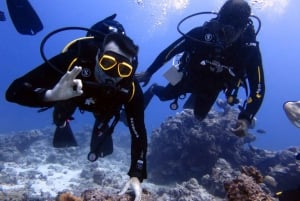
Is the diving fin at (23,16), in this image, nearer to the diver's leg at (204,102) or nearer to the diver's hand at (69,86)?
the diver's leg at (204,102)

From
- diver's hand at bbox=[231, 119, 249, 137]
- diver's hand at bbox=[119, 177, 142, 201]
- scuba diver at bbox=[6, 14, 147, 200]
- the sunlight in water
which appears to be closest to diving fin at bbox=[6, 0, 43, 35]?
scuba diver at bbox=[6, 14, 147, 200]

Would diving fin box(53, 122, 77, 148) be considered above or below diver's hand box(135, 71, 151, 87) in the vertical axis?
below

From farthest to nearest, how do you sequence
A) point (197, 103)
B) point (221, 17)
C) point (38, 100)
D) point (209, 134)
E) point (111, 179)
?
point (209, 134)
point (111, 179)
point (197, 103)
point (221, 17)
point (38, 100)

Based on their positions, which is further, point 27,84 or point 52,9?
point 52,9

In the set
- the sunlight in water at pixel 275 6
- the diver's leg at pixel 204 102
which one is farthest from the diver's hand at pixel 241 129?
the sunlight in water at pixel 275 6

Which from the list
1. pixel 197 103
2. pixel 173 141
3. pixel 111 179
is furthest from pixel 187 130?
pixel 197 103

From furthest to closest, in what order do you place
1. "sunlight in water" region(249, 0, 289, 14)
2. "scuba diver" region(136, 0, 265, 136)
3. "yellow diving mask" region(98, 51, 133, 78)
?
1. "sunlight in water" region(249, 0, 289, 14)
2. "scuba diver" region(136, 0, 265, 136)
3. "yellow diving mask" region(98, 51, 133, 78)

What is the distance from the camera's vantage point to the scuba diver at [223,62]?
6.84 m

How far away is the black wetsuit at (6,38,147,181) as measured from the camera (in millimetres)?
4770

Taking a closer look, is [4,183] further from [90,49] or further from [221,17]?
[221,17]

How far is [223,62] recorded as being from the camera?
7.24 metres

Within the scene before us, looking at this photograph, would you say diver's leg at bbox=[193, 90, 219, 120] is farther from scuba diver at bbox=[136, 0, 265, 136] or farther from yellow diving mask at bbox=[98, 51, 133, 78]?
yellow diving mask at bbox=[98, 51, 133, 78]

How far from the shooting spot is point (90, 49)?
4961 mm

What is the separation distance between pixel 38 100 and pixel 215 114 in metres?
10.1
